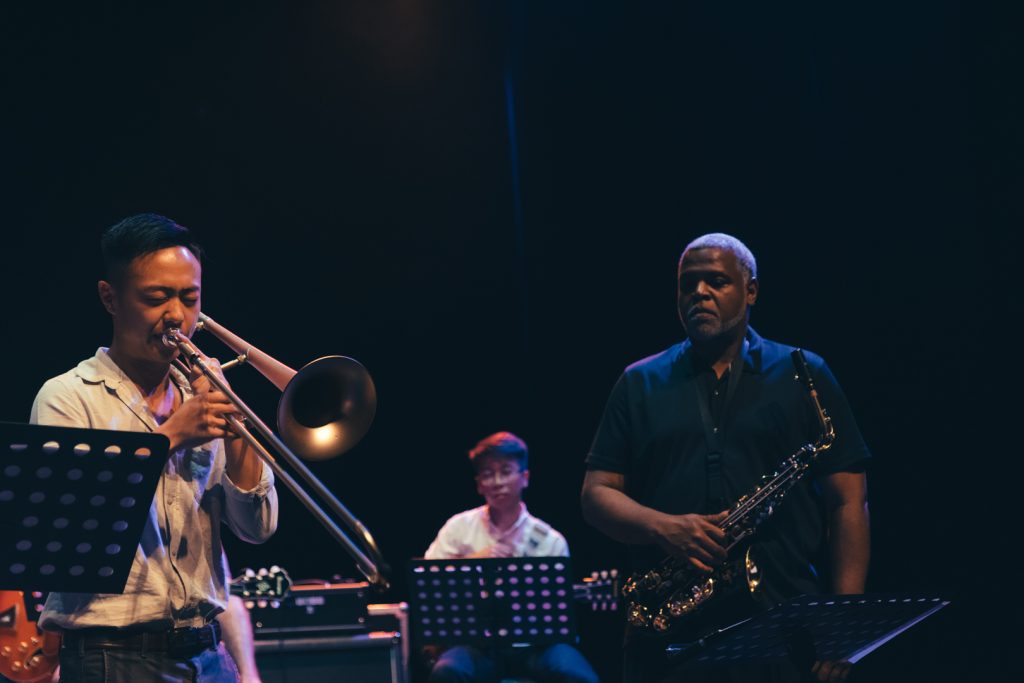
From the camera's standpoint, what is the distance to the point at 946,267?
5.63 meters

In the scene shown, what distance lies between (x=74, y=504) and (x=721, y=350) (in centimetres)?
218

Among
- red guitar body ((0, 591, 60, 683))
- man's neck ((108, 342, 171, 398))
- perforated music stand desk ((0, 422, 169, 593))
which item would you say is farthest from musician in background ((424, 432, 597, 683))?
perforated music stand desk ((0, 422, 169, 593))

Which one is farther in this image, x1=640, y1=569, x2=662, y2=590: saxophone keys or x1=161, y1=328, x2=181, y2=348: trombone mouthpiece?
x1=640, y1=569, x2=662, y2=590: saxophone keys

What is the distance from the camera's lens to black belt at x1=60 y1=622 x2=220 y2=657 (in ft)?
9.11

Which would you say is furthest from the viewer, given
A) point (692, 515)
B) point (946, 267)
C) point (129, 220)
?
point (946, 267)

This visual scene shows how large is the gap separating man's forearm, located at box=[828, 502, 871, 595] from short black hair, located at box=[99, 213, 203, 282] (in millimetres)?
2252

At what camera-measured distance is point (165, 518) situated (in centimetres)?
297

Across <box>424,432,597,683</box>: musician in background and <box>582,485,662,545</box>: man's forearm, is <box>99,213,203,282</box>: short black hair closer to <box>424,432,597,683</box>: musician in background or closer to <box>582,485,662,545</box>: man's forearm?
<box>582,485,662,545</box>: man's forearm

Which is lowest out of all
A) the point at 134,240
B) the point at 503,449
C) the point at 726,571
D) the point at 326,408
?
the point at 726,571

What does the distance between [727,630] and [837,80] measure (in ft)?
13.4

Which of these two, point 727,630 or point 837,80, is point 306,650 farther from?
point 837,80

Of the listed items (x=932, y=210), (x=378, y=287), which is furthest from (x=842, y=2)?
(x=378, y=287)

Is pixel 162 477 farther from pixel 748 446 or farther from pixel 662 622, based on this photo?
pixel 748 446

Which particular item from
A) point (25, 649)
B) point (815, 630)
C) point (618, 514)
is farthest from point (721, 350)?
point (25, 649)
